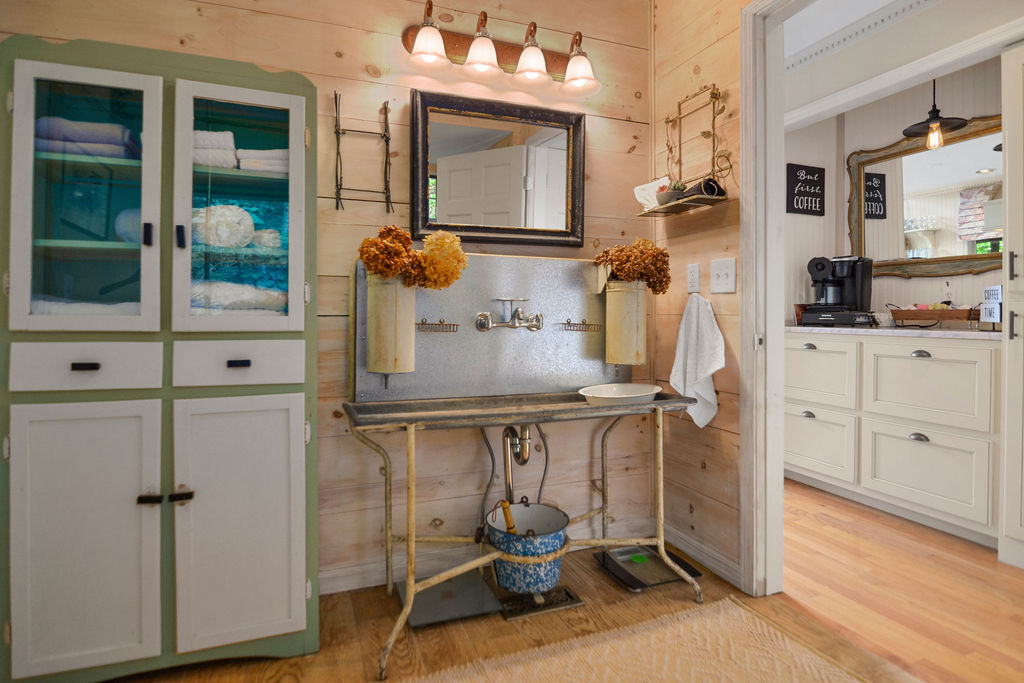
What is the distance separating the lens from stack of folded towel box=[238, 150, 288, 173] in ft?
5.58

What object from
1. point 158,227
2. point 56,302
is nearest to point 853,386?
point 158,227

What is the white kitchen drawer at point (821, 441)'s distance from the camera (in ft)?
9.87

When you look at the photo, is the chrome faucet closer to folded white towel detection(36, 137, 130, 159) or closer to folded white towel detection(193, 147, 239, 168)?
folded white towel detection(193, 147, 239, 168)

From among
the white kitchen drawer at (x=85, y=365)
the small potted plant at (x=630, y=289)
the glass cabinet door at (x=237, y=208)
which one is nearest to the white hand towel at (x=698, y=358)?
the small potted plant at (x=630, y=289)

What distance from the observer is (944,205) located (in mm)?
3266

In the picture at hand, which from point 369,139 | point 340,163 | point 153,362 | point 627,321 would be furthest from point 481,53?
point 153,362

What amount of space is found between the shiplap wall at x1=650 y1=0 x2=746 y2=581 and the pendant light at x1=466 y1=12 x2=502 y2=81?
2.76 feet

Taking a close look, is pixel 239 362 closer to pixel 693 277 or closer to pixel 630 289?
pixel 630 289

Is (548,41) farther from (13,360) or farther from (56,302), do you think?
(13,360)

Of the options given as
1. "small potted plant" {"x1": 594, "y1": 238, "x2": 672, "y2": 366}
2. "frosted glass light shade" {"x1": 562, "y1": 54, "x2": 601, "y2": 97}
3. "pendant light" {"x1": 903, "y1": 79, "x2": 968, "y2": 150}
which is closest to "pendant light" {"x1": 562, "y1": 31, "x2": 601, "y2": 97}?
"frosted glass light shade" {"x1": 562, "y1": 54, "x2": 601, "y2": 97}

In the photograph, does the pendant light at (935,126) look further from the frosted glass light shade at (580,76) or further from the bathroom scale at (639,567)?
the bathroom scale at (639,567)

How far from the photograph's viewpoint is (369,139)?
2.13 meters

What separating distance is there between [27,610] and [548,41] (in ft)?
8.63

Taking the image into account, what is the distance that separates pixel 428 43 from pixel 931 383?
2.68m
